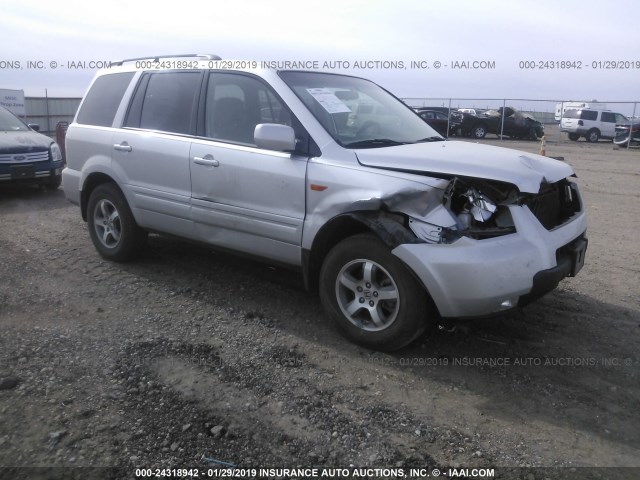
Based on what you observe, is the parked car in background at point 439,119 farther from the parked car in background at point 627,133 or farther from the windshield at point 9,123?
the windshield at point 9,123

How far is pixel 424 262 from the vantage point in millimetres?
3369

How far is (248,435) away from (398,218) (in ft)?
5.09

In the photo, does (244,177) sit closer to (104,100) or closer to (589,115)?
(104,100)

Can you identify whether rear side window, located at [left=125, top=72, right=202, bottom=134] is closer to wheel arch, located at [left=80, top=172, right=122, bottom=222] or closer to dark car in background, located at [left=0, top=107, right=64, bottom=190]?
wheel arch, located at [left=80, top=172, right=122, bottom=222]

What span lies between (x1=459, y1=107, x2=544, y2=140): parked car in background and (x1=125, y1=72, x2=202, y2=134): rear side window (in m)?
23.0

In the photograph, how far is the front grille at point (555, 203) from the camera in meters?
3.68

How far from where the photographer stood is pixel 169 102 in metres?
4.96

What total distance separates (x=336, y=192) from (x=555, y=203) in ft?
5.17

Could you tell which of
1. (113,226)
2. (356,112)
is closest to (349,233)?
(356,112)

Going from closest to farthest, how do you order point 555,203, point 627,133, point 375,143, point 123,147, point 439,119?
point 555,203 < point 375,143 < point 123,147 < point 627,133 < point 439,119

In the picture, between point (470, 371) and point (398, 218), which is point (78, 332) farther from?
point (470, 371)

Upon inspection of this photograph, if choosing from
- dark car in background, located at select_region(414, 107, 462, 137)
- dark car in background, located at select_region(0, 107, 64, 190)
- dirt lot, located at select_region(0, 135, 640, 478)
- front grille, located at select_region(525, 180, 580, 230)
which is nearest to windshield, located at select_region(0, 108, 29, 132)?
dark car in background, located at select_region(0, 107, 64, 190)

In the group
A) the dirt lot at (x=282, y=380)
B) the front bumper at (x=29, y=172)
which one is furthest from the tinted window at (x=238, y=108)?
the front bumper at (x=29, y=172)

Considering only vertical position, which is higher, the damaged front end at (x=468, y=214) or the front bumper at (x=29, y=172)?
the damaged front end at (x=468, y=214)
